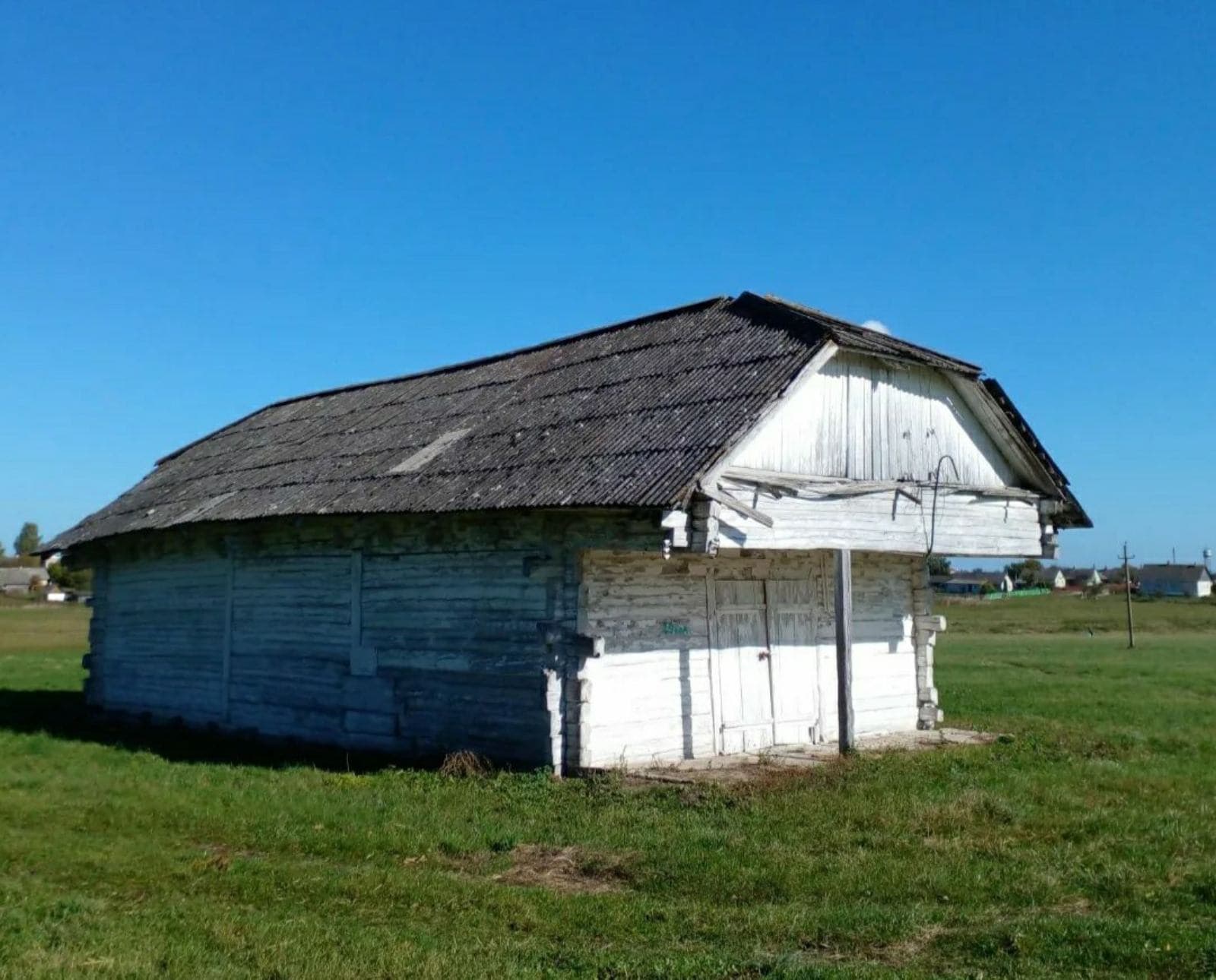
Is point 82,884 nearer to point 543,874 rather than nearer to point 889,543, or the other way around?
point 543,874

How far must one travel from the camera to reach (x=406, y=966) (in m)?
6.10

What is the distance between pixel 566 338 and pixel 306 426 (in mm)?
5140

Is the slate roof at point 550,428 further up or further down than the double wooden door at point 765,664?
further up

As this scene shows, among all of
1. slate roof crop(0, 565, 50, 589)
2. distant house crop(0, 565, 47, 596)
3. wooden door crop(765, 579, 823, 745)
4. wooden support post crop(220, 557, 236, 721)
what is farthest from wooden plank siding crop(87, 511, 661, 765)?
slate roof crop(0, 565, 50, 589)

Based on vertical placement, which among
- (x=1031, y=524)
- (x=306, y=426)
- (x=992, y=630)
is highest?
(x=306, y=426)

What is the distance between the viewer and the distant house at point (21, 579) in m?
109

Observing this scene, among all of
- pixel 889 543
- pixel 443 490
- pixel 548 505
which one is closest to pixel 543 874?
pixel 548 505

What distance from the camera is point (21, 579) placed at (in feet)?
382

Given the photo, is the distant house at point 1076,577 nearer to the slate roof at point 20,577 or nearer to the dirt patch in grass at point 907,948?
the slate roof at point 20,577

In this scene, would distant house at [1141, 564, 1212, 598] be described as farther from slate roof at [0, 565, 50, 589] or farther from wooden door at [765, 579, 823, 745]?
wooden door at [765, 579, 823, 745]

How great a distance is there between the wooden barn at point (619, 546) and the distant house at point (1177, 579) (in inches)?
5033

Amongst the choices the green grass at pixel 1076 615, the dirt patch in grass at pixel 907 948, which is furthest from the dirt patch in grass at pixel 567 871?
the green grass at pixel 1076 615

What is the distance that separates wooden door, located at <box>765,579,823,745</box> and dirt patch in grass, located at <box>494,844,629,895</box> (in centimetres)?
604

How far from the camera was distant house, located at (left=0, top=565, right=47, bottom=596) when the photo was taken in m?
109
